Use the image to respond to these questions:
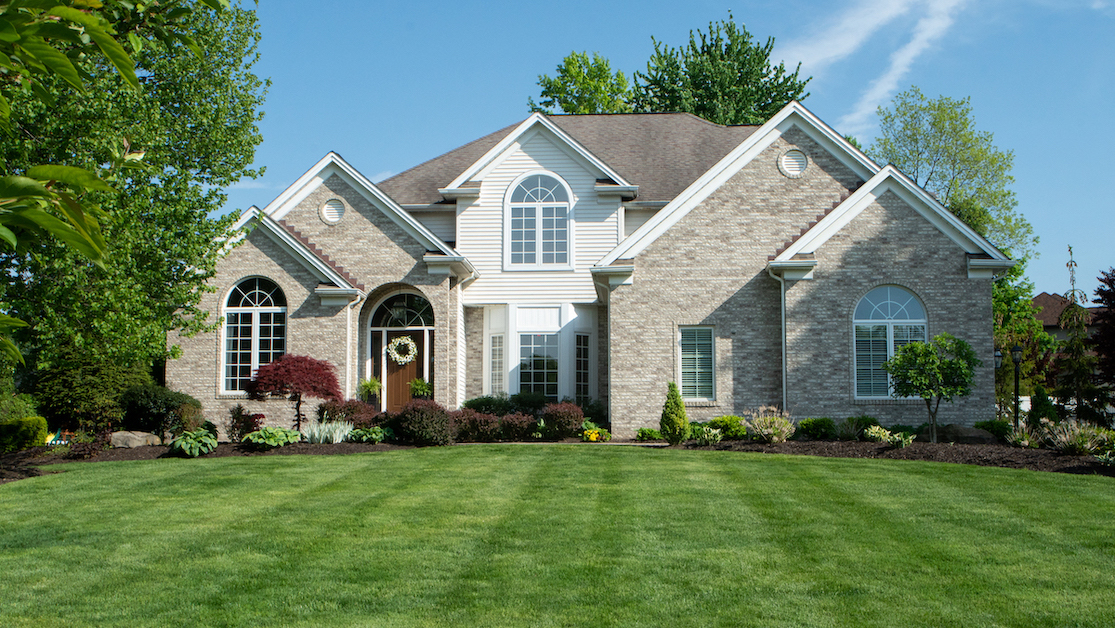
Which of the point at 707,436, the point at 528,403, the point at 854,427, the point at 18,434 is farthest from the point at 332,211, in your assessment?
the point at 854,427

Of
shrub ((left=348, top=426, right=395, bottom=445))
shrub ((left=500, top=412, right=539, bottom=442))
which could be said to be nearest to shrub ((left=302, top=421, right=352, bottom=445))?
shrub ((left=348, top=426, right=395, bottom=445))

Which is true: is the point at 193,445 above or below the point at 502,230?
below

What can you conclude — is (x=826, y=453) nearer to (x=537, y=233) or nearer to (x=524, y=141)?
A: (x=537, y=233)

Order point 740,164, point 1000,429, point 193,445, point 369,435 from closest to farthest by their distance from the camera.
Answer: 1. point 193,445
2. point 1000,429
3. point 369,435
4. point 740,164

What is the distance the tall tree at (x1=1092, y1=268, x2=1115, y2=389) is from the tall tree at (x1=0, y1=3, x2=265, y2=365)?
18.8 m

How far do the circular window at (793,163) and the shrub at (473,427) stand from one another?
9282 mm

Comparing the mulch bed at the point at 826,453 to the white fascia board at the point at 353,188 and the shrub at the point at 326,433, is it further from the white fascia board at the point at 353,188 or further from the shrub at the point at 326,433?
the white fascia board at the point at 353,188

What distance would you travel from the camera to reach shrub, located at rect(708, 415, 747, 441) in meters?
17.9

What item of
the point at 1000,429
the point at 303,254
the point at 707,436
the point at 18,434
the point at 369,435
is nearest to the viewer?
the point at 18,434

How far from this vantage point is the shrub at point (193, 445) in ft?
52.3

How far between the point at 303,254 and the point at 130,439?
5618mm

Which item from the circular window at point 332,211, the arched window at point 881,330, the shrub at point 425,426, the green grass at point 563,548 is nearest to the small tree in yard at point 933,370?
the arched window at point 881,330

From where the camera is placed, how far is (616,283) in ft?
63.8

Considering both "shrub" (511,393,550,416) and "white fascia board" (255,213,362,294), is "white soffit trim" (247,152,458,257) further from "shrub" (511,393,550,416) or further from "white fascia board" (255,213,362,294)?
"shrub" (511,393,550,416)
